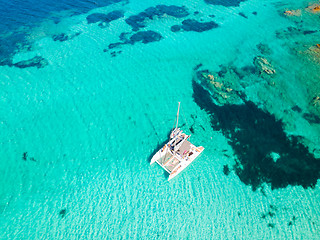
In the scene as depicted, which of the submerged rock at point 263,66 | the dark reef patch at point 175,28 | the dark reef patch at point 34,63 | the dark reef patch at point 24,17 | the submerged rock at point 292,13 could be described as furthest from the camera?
the submerged rock at point 292,13

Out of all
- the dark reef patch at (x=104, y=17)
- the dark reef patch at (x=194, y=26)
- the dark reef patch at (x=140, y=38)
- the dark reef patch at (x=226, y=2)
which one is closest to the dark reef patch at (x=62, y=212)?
the dark reef patch at (x=140, y=38)

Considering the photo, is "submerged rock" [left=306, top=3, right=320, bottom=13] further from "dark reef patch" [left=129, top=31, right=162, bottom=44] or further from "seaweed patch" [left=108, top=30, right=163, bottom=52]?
"dark reef patch" [left=129, top=31, right=162, bottom=44]

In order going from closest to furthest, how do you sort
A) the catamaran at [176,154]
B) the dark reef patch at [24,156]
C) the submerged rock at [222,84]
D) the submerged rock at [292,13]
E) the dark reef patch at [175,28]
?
the catamaran at [176,154], the dark reef patch at [24,156], the submerged rock at [222,84], the dark reef patch at [175,28], the submerged rock at [292,13]

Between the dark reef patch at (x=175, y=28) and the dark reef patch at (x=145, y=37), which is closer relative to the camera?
the dark reef patch at (x=145, y=37)

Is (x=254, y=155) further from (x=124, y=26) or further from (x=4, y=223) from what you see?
(x=124, y=26)

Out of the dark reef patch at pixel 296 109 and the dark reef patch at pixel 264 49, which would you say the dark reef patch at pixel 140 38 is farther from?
the dark reef patch at pixel 296 109

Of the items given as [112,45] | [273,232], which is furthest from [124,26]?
[273,232]
